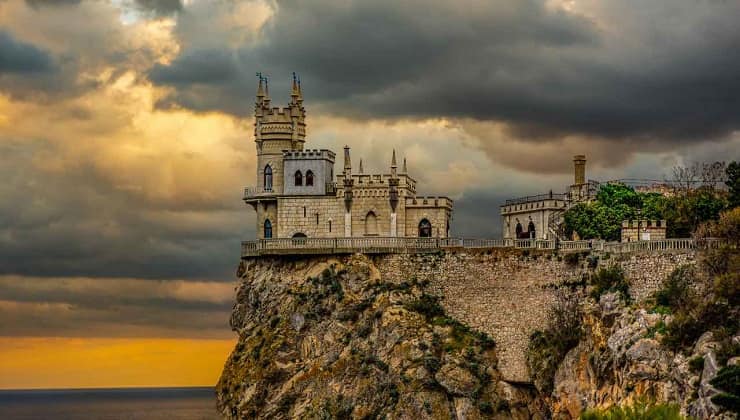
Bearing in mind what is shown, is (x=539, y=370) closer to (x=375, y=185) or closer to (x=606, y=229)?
(x=606, y=229)

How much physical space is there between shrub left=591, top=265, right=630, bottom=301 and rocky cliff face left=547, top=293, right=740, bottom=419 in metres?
0.55

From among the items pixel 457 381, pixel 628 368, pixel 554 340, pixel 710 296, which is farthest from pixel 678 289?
pixel 457 381

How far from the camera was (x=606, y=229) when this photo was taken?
84500 millimetres

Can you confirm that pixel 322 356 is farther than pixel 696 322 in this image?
Yes

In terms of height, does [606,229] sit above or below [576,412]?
above

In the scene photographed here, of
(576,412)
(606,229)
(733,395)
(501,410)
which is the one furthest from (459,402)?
(733,395)

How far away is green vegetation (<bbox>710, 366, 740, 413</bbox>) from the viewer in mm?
61188

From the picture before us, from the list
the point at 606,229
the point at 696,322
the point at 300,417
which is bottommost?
the point at 300,417

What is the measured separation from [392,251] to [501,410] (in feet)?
43.8

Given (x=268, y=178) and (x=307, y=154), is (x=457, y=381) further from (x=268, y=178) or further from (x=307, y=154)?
(x=268, y=178)

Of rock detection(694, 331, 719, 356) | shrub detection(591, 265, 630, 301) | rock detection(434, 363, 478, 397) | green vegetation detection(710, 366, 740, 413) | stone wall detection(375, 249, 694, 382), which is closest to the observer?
green vegetation detection(710, 366, 740, 413)

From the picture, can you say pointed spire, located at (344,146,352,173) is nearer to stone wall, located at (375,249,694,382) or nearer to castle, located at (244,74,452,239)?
castle, located at (244,74,452,239)

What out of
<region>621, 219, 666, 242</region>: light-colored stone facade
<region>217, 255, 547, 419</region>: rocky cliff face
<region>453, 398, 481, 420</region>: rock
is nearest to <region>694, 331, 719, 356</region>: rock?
<region>621, 219, 666, 242</region>: light-colored stone facade

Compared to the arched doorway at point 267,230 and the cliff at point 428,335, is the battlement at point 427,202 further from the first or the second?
the arched doorway at point 267,230
